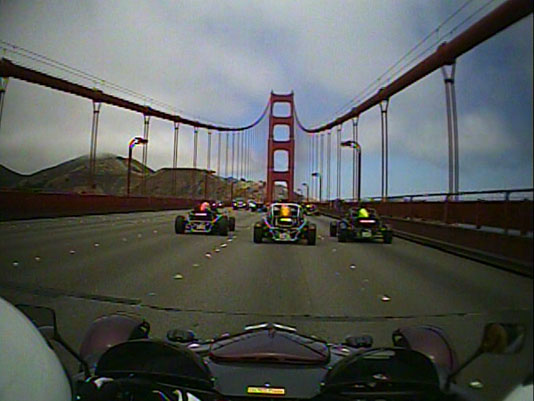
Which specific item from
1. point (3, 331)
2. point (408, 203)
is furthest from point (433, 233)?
point (3, 331)

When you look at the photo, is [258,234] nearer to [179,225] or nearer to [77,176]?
[179,225]

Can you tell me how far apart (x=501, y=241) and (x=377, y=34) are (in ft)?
2.06

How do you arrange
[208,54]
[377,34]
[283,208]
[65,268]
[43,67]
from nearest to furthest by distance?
[377,34], [208,54], [43,67], [65,268], [283,208]

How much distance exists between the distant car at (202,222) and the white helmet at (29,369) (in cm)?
65

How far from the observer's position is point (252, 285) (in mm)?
1805

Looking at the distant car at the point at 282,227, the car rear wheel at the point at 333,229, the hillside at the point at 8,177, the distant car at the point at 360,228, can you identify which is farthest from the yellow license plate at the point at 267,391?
the hillside at the point at 8,177

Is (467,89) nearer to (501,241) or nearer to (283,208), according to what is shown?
(501,241)

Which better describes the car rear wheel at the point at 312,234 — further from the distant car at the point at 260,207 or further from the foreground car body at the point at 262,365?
the foreground car body at the point at 262,365

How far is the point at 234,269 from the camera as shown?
1.94m

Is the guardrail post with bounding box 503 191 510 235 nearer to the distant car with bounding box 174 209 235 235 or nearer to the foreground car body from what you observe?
the foreground car body

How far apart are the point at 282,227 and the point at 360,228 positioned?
305 mm

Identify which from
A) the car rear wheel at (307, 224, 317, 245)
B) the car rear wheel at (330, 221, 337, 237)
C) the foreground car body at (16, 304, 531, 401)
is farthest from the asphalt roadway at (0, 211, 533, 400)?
the car rear wheel at (307, 224, 317, 245)

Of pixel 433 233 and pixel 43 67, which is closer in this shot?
pixel 433 233

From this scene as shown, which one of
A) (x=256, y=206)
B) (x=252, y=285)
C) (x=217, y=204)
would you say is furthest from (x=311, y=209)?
(x=252, y=285)
